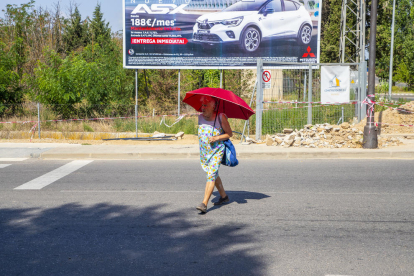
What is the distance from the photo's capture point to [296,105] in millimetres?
15969

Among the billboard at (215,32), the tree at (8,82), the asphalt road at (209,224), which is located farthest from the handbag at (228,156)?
Result: the tree at (8,82)

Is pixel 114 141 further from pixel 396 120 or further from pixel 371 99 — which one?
pixel 396 120

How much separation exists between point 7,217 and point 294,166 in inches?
261

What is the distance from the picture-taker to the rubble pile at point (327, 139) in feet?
43.8

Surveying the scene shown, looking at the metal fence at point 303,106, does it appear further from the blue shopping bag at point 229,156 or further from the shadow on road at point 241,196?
the blue shopping bag at point 229,156

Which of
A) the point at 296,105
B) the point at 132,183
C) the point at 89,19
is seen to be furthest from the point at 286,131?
the point at 89,19

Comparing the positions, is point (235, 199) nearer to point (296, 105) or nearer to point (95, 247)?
point (95, 247)

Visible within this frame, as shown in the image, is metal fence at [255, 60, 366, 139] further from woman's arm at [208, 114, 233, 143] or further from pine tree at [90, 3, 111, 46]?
pine tree at [90, 3, 111, 46]

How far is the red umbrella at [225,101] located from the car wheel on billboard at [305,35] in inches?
575

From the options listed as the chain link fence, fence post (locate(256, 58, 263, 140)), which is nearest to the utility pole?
the chain link fence

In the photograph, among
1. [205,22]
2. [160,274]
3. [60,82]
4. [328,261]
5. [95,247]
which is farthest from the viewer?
[205,22]

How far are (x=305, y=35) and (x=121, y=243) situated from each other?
1702 cm

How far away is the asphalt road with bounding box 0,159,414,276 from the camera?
4598 millimetres

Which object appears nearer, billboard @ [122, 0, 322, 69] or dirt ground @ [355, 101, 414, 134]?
dirt ground @ [355, 101, 414, 134]
